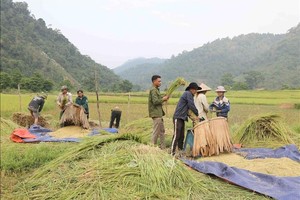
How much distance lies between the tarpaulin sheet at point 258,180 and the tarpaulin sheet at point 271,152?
1.30 metres

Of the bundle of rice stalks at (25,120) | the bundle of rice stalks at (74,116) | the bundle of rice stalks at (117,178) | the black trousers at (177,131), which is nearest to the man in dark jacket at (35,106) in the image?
the bundle of rice stalks at (25,120)

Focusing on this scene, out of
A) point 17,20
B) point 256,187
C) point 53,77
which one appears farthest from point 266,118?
point 17,20

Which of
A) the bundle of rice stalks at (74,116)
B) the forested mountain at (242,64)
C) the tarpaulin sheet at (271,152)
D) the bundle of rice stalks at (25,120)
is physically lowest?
the tarpaulin sheet at (271,152)

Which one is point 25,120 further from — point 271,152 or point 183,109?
point 271,152

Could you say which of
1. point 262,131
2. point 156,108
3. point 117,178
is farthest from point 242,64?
point 117,178

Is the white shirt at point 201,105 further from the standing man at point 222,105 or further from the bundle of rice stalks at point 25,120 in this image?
the bundle of rice stalks at point 25,120

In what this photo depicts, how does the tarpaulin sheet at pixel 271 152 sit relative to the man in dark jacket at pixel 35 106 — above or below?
below

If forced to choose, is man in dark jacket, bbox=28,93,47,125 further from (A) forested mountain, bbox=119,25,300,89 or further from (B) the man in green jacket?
(A) forested mountain, bbox=119,25,300,89

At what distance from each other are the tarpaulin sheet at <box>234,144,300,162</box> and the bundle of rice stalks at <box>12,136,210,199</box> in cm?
212

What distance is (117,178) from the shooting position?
3.93 m

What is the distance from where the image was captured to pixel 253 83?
54438 millimetres

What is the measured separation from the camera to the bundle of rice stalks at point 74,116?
8141 mm

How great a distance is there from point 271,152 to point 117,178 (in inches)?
132

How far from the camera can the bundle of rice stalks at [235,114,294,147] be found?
698cm
